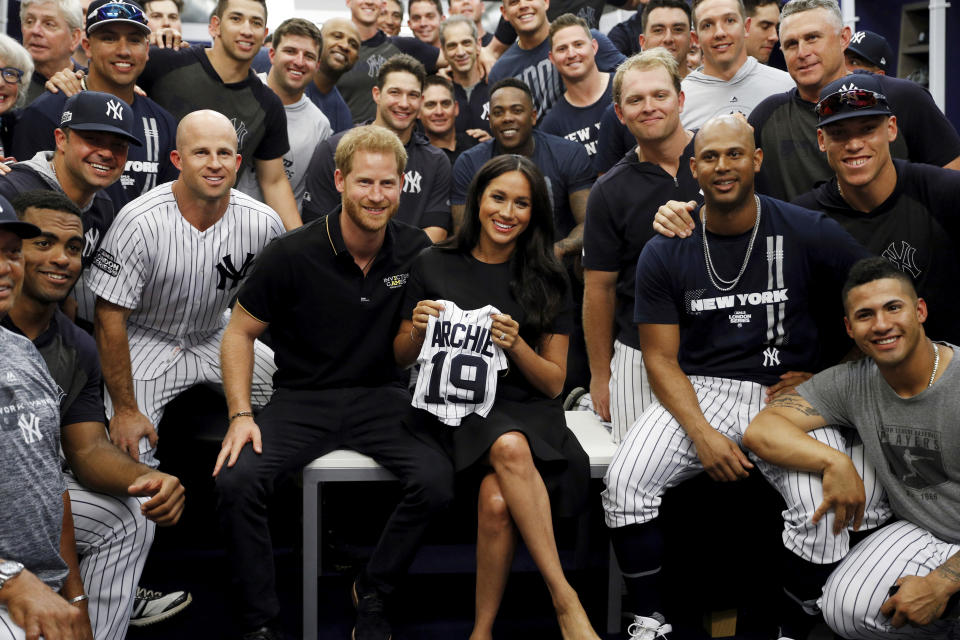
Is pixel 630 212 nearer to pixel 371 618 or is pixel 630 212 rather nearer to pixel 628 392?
pixel 628 392

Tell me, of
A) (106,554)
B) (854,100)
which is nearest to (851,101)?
(854,100)

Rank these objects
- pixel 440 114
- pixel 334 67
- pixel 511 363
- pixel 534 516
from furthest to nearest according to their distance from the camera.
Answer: pixel 334 67, pixel 440 114, pixel 511 363, pixel 534 516

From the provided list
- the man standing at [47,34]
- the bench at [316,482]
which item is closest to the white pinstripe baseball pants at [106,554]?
the bench at [316,482]

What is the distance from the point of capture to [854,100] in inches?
133

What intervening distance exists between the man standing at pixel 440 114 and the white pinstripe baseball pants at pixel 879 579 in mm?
3055

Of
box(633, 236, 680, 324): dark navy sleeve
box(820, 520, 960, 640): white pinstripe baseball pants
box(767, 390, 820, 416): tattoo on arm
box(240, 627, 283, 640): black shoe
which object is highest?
box(633, 236, 680, 324): dark navy sleeve

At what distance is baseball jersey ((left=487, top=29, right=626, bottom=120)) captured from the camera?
5621mm

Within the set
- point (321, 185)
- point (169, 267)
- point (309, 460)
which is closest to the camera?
point (309, 460)

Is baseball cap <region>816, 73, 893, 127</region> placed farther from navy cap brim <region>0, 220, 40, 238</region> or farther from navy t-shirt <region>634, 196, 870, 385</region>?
navy cap brim <region>0, 220, 40, 238</region>

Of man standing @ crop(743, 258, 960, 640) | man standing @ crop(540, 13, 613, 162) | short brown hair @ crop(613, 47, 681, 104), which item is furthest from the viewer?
man standing @ crop(540, 13, 613, 162)

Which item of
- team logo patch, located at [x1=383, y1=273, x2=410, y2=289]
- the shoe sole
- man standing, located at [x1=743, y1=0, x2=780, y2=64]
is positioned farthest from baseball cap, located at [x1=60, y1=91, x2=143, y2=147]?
man standing, located at [x1=743, y1=0, x2=780, y2=64]

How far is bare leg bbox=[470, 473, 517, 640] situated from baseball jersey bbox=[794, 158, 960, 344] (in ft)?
Answer: 5.19

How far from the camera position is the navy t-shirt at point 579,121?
514 cm

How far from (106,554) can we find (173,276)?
112cm
